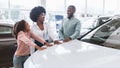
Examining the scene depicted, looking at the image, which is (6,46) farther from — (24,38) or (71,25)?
(24,38)

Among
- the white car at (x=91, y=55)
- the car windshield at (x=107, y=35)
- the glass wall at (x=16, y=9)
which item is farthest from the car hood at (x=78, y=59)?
the glass wall at (x=16, y=9)

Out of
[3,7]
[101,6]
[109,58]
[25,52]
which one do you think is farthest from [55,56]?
[101,6]

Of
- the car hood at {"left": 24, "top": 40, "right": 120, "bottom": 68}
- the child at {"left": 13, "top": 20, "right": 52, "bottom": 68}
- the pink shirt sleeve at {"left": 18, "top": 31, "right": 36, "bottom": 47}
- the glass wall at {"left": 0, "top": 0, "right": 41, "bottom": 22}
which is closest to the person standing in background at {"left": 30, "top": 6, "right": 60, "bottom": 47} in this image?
the child at {"left": 13, "top": 20, "right": 52, "bottom": 68}

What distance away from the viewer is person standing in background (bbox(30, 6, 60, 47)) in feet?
9.64

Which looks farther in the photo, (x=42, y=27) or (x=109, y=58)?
(x=42, y=27)

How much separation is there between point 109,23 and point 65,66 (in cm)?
128

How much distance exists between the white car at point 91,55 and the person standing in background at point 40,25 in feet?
2.37

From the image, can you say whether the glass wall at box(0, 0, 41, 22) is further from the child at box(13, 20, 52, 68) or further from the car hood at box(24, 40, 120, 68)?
the car hood at box(24, 40, 120, 68)

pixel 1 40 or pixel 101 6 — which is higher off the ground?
pixel 101 6

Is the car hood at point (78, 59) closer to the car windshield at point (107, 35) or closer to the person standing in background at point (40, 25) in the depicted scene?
the car windshield at point (107, 35)

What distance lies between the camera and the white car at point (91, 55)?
1.53 metres

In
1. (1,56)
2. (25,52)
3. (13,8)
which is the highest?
(13,8)

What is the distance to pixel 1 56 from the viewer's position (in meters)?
4.02

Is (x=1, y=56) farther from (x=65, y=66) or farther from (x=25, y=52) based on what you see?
(x=65, y=66)
